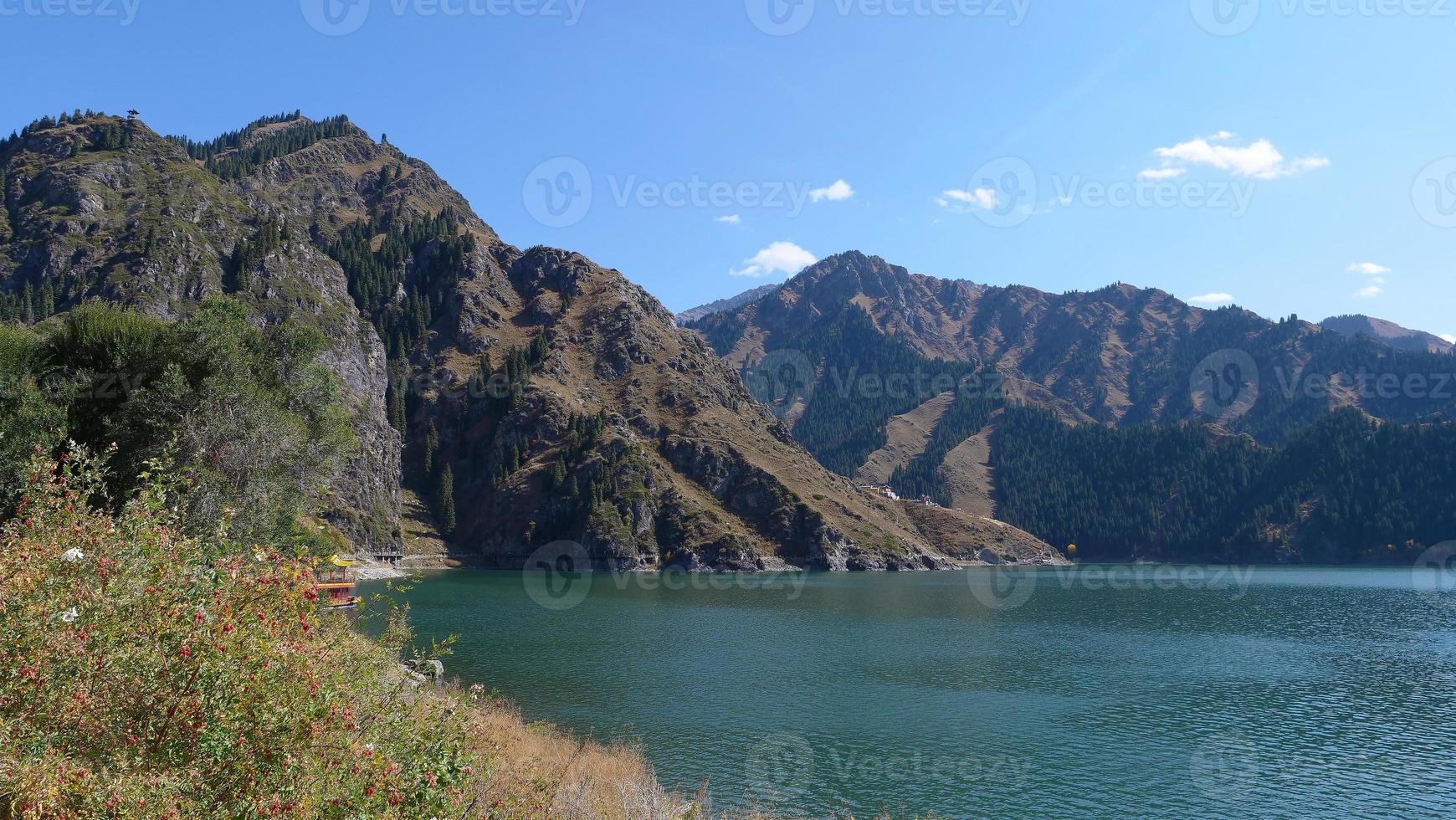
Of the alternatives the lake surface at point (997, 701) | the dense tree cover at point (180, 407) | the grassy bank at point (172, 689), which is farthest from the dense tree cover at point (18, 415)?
the grassy bank at point (172, 689)

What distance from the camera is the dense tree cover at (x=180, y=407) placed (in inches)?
1501

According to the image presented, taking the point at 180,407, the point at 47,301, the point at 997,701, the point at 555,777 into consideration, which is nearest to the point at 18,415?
the point at 180,407

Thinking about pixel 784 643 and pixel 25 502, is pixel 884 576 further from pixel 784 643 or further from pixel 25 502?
pixel 25 502

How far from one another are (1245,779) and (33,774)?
4856 centimetres

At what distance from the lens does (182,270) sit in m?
188

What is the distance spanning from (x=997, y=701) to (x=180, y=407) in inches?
2135

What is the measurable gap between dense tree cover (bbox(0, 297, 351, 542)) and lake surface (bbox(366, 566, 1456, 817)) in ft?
44.3

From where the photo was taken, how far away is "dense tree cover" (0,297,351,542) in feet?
125

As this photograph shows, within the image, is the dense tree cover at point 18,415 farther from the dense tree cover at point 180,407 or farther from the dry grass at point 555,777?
the dry grass at point 555,777

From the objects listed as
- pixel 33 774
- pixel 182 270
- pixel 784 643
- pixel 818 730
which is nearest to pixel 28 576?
pixel 33 774

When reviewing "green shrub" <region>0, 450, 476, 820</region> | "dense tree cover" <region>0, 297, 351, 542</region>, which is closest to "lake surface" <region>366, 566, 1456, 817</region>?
"dense tree cover" <region>0, 297, 351, 542</region>

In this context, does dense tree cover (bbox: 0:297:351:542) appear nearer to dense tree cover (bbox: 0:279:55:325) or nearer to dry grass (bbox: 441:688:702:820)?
dry grass (bbox: 441:688:702:820)

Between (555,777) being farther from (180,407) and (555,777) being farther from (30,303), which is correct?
(30,303)

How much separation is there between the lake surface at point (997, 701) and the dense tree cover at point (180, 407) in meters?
13.5
